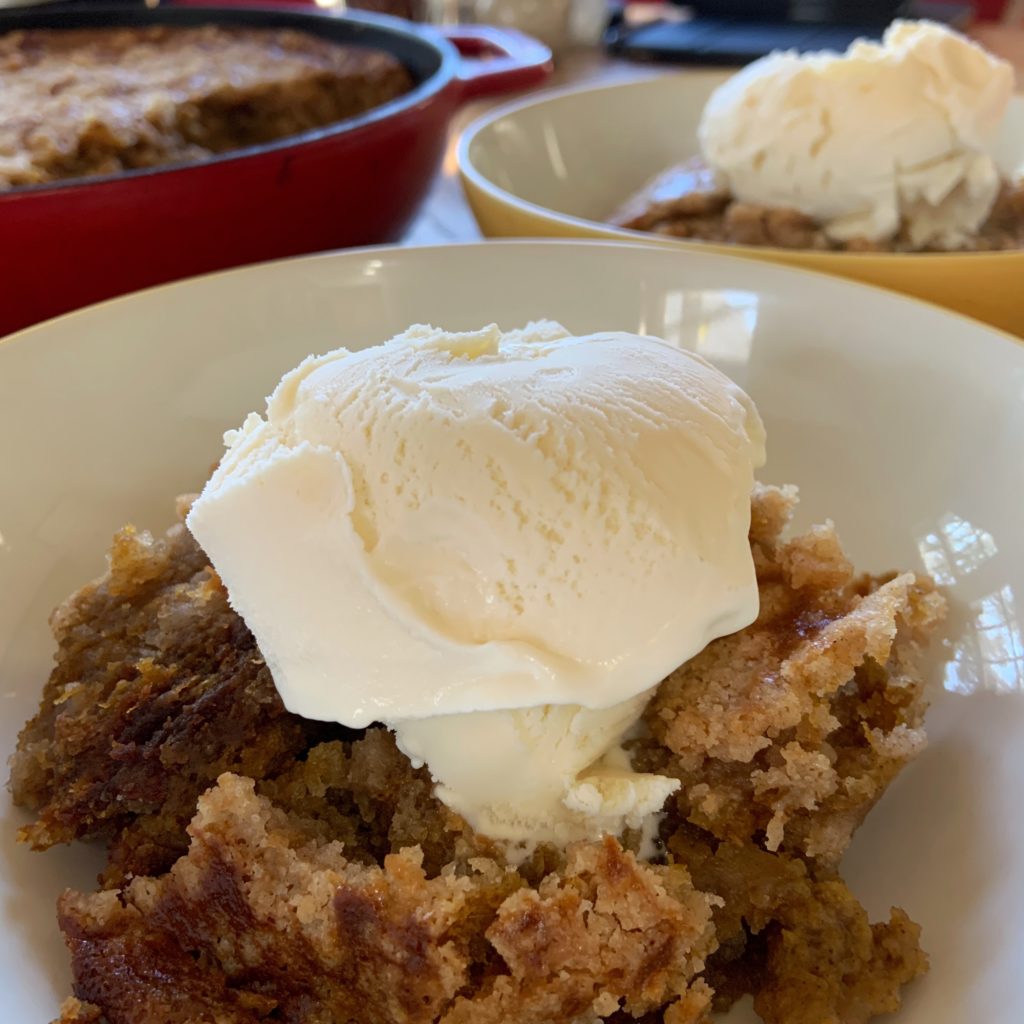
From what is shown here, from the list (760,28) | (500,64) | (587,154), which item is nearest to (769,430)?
(500,64)

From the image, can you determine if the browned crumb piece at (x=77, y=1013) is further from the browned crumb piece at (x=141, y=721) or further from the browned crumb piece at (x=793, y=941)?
the browned crumb piece at (x=793, y=941)

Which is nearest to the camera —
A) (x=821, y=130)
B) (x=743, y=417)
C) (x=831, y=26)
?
(x=743, y=417)

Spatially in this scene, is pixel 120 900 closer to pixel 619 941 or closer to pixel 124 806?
pixel 124 806

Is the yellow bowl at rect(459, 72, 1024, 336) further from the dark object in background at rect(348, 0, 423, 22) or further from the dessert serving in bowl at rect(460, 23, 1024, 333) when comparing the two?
the dark object in background at rect(348, 0, 423, 22)

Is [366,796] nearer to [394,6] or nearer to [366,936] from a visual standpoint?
[366,936]

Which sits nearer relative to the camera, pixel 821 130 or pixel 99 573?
pixel 99 573

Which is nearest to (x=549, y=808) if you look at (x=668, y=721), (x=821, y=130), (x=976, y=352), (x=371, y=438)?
(x=668, y=721)
